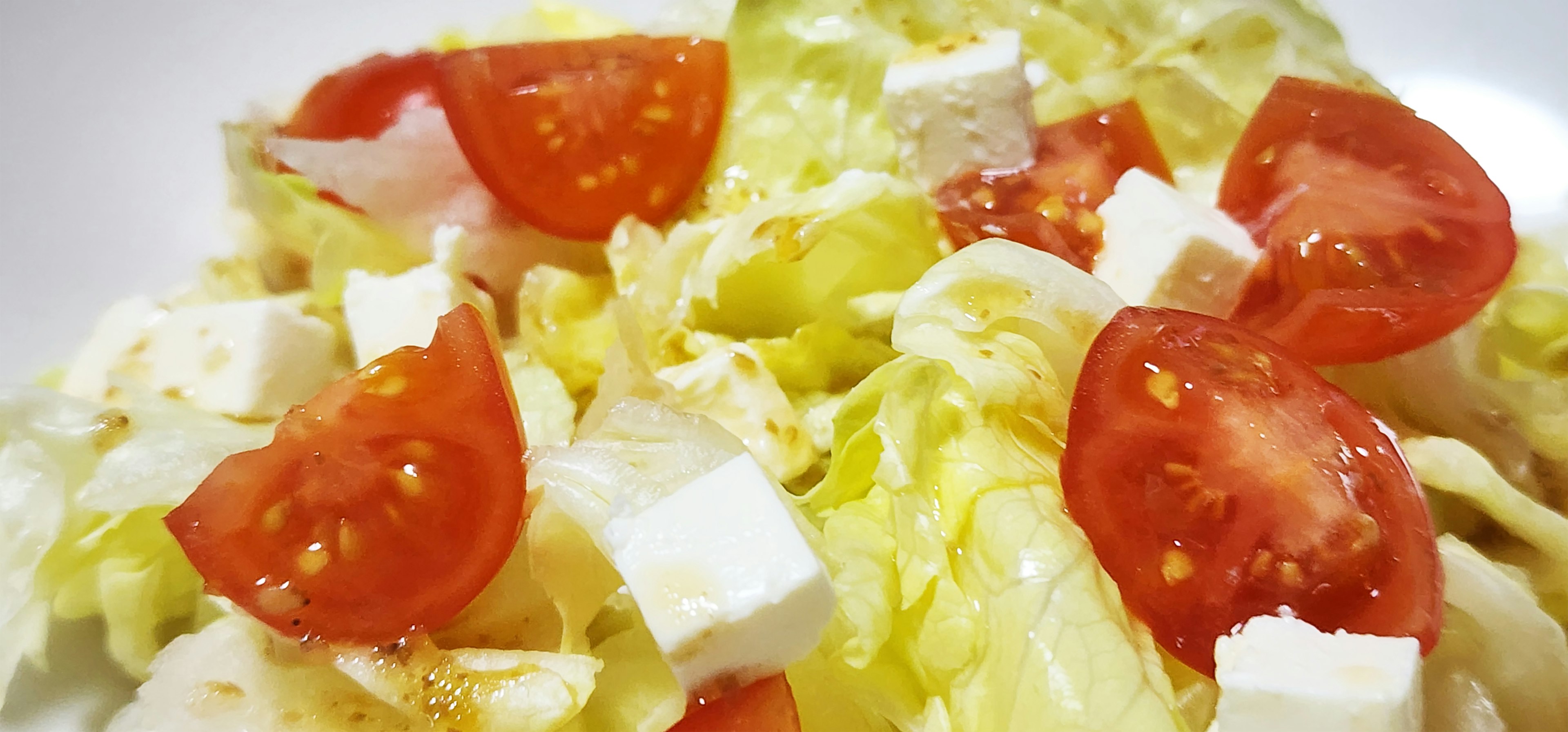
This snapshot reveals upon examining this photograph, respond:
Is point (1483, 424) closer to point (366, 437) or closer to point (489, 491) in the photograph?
point (489, 491)

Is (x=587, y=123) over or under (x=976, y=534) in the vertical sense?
over

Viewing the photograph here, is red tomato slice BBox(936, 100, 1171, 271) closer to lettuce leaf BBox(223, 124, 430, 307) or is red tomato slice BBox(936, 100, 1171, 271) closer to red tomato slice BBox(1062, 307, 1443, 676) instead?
red tomato slice BBox(1062, 307, 1443, 676)

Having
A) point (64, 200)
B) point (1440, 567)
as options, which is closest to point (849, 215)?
point (1440, 567)

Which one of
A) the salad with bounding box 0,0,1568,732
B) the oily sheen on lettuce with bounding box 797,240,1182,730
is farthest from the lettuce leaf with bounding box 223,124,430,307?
the oily sheen on lettuce with bounding box 797,240,1182,730

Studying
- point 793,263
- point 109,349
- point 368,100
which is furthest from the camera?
point 368,100

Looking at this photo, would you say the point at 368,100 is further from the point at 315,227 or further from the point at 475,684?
the point at 475,684

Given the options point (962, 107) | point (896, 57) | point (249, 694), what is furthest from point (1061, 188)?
point (249, 694)

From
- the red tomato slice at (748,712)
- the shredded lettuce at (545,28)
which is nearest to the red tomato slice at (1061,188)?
the red tomato slice at (748,712)

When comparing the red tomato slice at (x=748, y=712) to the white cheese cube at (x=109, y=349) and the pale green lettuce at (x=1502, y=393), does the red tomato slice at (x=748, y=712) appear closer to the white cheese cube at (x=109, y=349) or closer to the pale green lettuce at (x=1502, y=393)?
the pale green lettuce at (x=1502, y=393)
